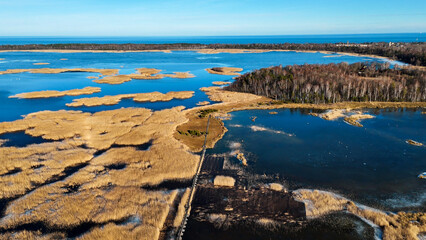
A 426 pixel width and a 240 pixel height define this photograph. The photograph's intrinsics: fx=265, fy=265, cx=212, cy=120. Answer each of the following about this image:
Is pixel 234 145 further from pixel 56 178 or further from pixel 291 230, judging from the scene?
pixel 56 178

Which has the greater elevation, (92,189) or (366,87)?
(366,87)

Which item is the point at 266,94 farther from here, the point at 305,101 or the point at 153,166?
the point at 153,166

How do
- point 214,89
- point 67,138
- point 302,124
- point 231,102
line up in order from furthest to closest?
point 214,89 → point 231,102 → point 302,124 → point 67,138

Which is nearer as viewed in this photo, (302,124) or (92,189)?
(92,189)

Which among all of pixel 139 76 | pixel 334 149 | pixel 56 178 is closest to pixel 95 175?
pixel 56 178

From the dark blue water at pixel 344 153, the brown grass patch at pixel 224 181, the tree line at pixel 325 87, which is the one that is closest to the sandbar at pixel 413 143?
the dark blue water at pixel 344 153

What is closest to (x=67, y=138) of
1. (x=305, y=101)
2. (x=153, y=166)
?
(x=153, y=166)

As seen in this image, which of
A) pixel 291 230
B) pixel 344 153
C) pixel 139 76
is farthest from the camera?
pixel 139 76
